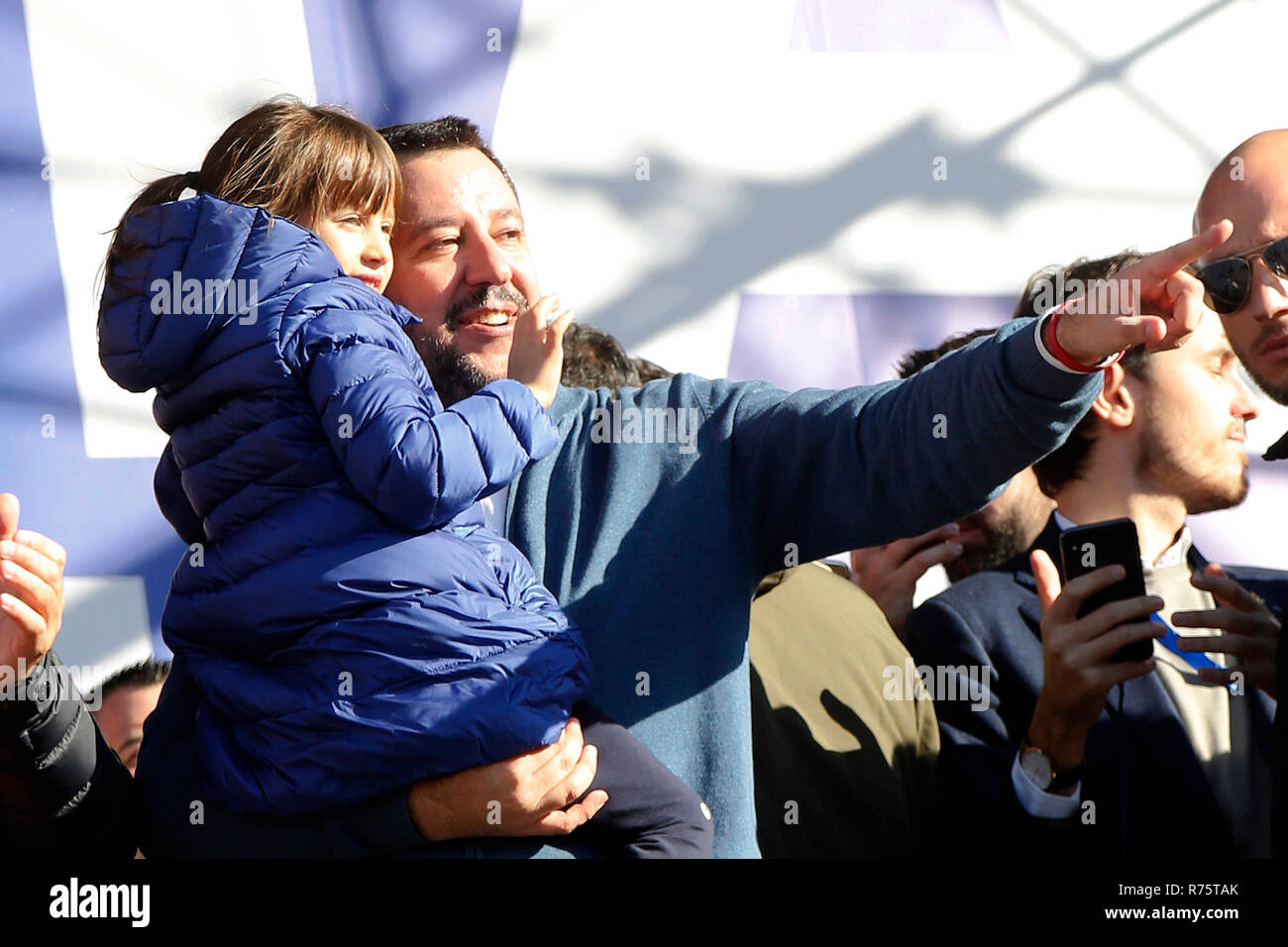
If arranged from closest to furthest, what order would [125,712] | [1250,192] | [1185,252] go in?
[1185,252] → [1250,192] → [125,712]

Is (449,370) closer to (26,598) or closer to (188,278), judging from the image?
(188,278)

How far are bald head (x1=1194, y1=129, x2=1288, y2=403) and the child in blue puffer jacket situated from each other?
47.9 inches

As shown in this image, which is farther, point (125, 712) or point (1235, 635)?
point (125, 712)

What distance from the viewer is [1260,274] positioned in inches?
83.6

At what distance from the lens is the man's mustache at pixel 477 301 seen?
84.0 inches

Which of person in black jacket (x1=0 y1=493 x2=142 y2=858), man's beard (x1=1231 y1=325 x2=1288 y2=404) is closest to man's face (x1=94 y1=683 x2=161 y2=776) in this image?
person in black jacket (x1=0 y1=493 x2=142 y2=858)

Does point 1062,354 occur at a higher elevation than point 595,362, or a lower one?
lower

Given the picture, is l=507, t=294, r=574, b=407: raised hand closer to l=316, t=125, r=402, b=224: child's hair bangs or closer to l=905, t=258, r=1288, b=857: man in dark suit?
l=316, t=125, r=402, b=224: child's hair bangs

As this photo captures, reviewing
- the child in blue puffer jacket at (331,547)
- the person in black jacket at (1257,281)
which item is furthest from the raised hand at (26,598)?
the person in black jacket at (1257,281)

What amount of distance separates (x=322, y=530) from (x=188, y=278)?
12.9 inches

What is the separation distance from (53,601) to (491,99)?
1491 mm

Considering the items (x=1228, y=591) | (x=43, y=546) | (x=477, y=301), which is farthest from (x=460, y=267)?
(x=1228, y=591)

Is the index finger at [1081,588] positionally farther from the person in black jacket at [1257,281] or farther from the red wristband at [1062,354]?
the red wristband at [1062,354]

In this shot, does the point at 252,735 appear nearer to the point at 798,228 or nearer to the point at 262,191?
the point at 262,191
